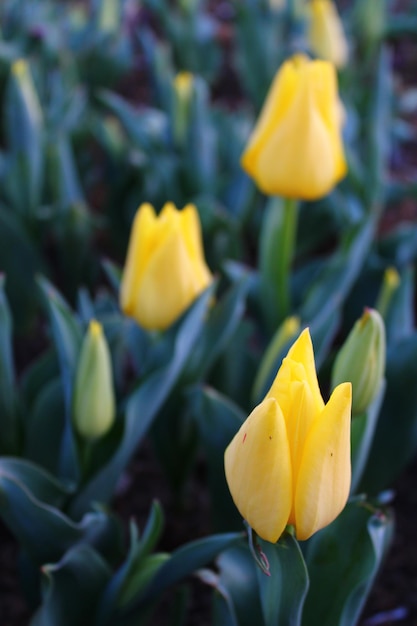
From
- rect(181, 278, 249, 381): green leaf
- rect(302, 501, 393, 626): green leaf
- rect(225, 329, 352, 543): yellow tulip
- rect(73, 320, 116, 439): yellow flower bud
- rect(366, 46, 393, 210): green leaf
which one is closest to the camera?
rect(225, 329, 352, 543): yellow tulip

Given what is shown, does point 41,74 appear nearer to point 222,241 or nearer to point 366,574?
point 222,241

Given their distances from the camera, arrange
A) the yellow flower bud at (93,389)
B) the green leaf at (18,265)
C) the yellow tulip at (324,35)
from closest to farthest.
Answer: the yellow flower bud at (93,389) → the green leaf at (18,265) → the yellow tulip at (324,35)

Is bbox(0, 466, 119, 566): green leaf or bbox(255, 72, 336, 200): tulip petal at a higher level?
bbox(255, 72, 336, 200): tulip petal

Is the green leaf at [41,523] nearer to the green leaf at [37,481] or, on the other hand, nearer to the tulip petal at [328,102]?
the green leaf at [37,481]

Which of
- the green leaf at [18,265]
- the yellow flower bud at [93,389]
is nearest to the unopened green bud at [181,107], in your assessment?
the green leaf at [18,265]

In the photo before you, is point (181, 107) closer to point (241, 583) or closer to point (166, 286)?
point (166, 286)

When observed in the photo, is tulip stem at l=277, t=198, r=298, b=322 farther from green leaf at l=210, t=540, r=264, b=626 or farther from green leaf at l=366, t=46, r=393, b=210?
green leaf at l=210, t=540, r=264, b=626

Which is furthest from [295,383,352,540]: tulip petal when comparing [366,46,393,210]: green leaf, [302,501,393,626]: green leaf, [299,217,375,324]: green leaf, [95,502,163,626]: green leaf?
[366,46,393,210]: green leaf
